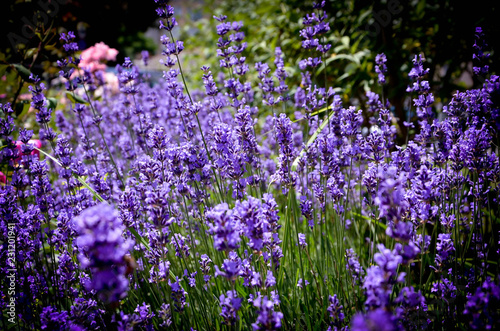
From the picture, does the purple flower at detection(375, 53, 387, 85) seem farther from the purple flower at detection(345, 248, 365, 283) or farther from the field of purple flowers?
the purple flower at detection(345, 248, 365, 283)

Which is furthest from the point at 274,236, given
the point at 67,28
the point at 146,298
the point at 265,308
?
the point at 67,28

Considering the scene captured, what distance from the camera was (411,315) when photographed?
161cm

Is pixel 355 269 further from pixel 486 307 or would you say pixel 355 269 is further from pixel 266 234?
pixel 266 234

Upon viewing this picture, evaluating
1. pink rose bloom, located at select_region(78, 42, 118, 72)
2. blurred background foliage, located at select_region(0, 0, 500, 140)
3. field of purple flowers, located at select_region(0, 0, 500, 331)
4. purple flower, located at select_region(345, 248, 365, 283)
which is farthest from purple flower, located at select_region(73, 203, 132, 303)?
pink rose bloom, located at select_region(78, 42, 118, 72)

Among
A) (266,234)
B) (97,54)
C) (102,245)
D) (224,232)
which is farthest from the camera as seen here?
(97,54)

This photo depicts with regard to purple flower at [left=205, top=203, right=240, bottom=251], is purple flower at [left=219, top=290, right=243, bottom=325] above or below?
below

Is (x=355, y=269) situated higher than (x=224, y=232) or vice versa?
(x=355, y=269)

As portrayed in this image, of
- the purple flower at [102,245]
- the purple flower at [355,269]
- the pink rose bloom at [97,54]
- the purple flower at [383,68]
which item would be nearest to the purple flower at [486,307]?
the purple flower at [355,269]

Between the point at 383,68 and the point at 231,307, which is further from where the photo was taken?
the point at 383,68

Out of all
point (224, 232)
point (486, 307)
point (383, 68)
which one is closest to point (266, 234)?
point (224, 232)

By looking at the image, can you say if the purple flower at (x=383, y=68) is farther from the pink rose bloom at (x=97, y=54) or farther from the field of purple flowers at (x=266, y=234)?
the pink rose bloom at (x=97, y=54)

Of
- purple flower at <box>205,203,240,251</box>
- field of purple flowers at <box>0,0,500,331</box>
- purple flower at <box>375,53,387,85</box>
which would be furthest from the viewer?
purple flower at <box>375,53,387,85</box>

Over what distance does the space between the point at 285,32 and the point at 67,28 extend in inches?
110

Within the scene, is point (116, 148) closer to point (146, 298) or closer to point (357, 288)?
point (146, 298)
